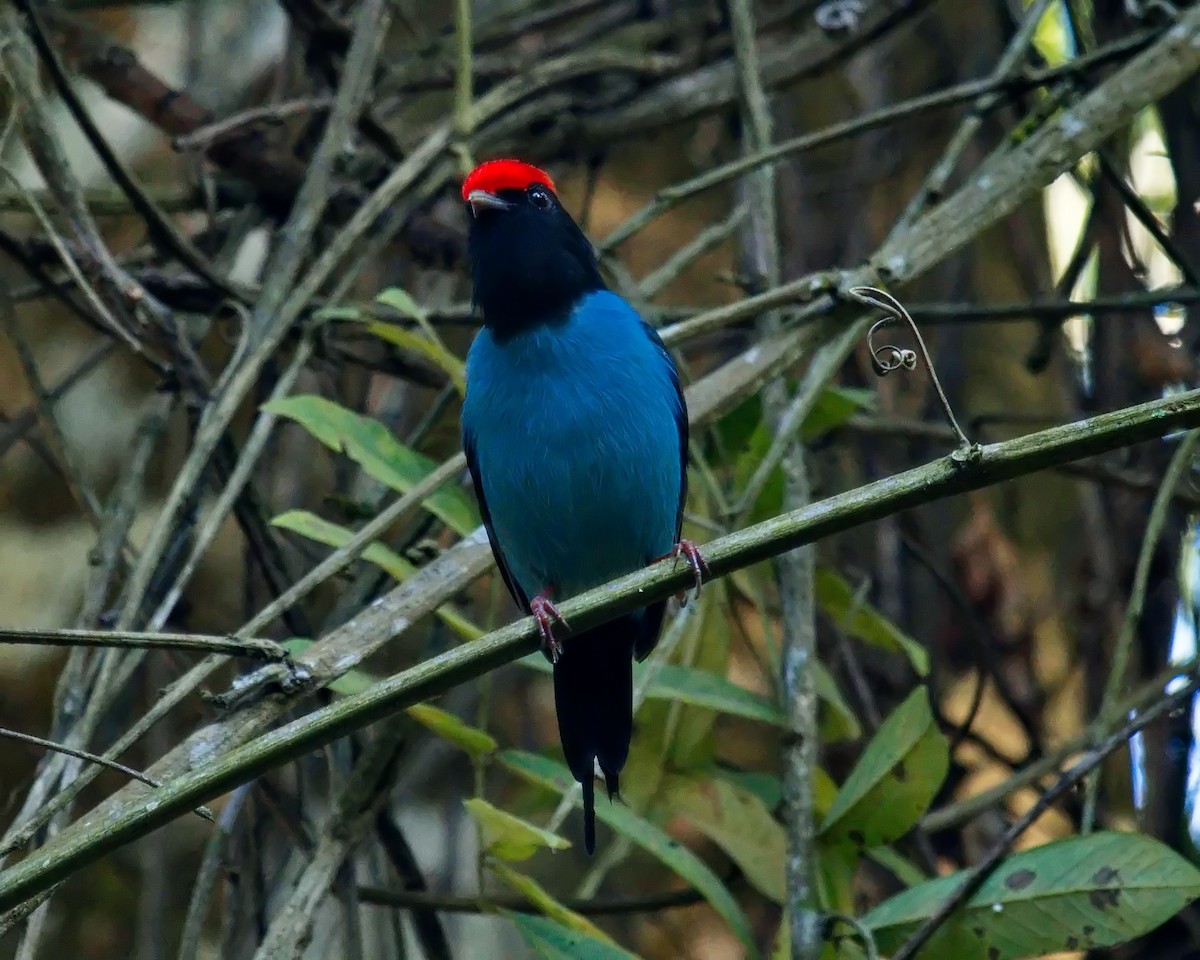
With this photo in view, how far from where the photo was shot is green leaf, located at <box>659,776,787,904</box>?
3.39 meters

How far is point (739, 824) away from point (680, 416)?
99cm

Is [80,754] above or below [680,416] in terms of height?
below

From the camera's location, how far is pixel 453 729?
3113mm

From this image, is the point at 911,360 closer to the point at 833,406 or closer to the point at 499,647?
the point at 499,647

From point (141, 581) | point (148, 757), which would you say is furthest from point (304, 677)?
point (148, 757)

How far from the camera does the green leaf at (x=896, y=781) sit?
10.3ft

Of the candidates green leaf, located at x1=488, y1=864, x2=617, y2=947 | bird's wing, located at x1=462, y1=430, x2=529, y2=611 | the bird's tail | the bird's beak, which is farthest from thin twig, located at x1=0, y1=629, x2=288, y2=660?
the bird's beak

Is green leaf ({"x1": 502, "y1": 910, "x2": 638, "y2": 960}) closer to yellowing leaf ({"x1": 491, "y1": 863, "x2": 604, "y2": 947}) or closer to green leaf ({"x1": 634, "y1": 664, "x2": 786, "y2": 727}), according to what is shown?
yellowing leaf ({"x1": 491, "y1": 863, "x2": 604, "y2": 947})

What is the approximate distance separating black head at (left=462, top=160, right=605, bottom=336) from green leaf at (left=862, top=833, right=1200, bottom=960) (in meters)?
1.69

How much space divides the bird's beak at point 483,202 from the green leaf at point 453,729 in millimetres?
1361

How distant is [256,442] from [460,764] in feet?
8.32

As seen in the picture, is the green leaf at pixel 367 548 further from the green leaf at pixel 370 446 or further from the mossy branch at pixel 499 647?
the mossy branch at pixel 499 647

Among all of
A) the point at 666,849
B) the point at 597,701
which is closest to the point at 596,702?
the point at 597,701

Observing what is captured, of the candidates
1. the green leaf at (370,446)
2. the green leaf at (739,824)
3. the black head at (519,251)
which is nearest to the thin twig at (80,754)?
the green leaf at (370,446)
